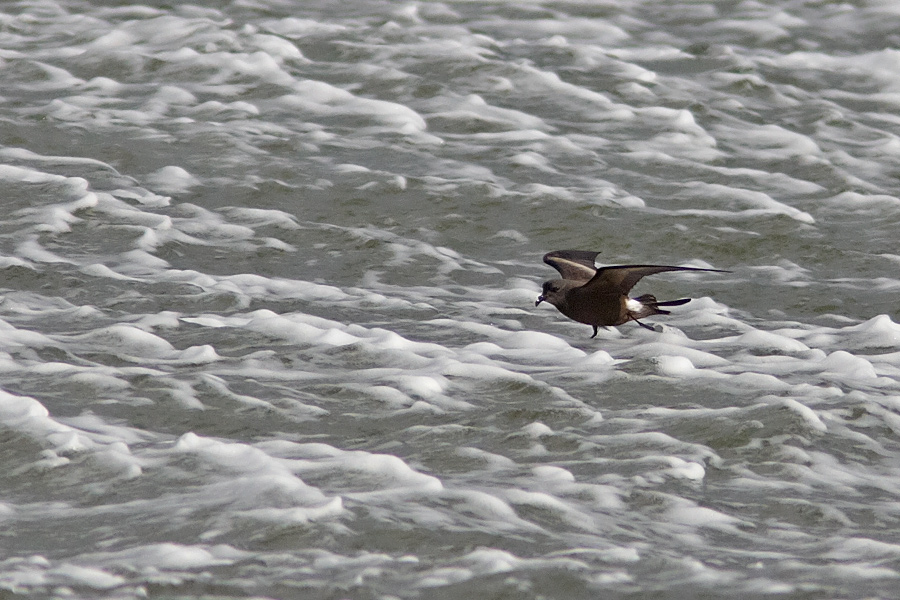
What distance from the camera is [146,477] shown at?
16.9 ft

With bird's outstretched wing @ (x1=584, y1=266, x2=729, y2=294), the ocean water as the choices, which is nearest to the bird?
bird's outstretched wing @ (x1=584, y1=266, x2=729, y2=294)

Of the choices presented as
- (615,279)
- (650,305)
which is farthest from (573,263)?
(615,279)

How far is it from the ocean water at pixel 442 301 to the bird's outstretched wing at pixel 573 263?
30cm

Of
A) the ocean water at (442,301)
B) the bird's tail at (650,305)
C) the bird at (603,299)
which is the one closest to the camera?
the ocean water at (442,301)

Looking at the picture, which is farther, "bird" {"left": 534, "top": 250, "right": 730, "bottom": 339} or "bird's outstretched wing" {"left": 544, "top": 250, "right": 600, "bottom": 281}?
"bird's outstretched wing" {"left": 544, "top": 250, "right": 600, "bottom": 281}

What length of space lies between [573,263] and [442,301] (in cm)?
90

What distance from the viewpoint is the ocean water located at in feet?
15.4

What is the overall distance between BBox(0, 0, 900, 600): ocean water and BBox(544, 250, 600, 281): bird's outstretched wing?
0.30 metres

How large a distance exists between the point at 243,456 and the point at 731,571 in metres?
2.18

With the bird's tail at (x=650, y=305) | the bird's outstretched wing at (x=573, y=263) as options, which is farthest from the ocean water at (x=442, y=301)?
the bird's outstretched wing at (x=573, y=263)

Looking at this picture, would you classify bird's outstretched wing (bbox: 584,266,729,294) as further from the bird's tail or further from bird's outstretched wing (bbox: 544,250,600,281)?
bird's outstretched wing (bbox: 544,250,600,281)

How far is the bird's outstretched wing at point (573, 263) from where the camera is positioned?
25.5ft

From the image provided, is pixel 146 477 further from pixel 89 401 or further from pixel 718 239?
pixel 718 239

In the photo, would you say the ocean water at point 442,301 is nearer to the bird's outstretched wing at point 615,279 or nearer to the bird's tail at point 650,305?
the bird's tail at point 650,305
